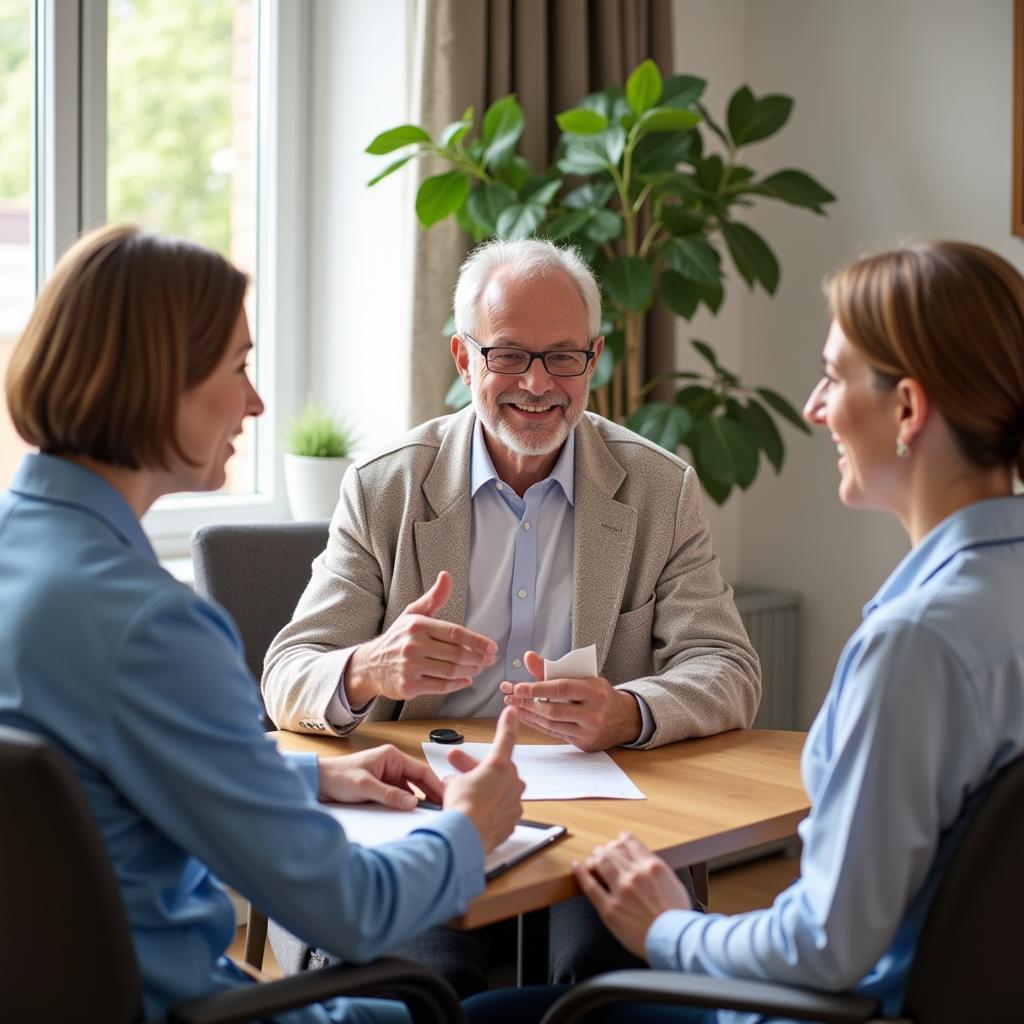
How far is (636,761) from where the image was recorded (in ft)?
6.59

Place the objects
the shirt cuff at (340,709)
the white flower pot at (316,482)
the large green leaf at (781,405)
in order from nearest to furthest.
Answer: the shirt cuff at (340,709) → the white flower pot at (316,482) → the large green leaf at (781,405)

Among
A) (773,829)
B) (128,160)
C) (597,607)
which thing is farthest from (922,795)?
(128,160)

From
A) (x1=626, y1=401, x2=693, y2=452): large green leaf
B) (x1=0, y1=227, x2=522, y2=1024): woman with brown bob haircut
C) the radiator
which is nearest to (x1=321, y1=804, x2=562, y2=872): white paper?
(x1=0, y1=227, x2=522, y2=1024): woman with brown bob haircut

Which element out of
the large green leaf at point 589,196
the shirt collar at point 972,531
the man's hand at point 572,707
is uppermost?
the large green leaf at point 589,196

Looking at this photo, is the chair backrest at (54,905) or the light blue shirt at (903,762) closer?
the chair backrest at (54,905)

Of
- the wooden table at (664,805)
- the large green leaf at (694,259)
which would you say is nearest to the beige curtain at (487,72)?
the large green leaf at (694,259)

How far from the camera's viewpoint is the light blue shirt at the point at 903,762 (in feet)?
4.15

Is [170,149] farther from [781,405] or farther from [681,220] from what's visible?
[781,405]

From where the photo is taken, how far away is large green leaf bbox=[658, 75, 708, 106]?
3477 millimetres

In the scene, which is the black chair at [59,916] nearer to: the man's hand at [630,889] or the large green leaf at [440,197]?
the man's hand at [630,889]

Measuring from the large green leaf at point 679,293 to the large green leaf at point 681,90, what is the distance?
0.41 metres

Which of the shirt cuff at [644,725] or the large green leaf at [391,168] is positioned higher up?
the large green leaf at [391,168]

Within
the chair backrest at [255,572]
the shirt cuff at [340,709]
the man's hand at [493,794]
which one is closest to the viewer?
the man's hand at [493,794]

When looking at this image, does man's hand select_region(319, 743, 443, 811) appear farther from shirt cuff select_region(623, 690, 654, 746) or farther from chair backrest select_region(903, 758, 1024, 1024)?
chair backrest select_region(903, 758, 1024, 1024)
